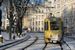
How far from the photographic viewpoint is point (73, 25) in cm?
4175

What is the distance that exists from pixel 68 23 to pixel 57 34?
108ft

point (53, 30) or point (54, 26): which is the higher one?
point (54, 26)

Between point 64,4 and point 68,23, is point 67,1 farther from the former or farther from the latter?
point 68,23

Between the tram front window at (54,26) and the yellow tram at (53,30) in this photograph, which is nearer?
the yellow tram at (53,30)

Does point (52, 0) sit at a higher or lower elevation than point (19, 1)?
higher

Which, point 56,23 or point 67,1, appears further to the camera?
point 67,1

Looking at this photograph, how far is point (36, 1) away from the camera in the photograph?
2689 centimetres

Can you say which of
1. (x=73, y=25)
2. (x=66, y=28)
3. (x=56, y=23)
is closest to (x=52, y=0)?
→ (x=66, y=28)

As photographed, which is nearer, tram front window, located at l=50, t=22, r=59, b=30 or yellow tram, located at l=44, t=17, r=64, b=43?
yellow tram, located at l=44, t=17, r=64, b=43

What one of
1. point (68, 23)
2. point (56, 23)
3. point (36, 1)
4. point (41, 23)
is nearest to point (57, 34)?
point (56, 23)

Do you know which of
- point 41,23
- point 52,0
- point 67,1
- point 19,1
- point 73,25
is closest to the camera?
point 19,1

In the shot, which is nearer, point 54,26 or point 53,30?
point 53,30

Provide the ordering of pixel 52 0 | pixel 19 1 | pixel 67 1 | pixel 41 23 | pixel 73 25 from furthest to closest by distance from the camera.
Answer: pixel 41 23 < pixel 52 0 < pixel 67 1 < pixel 73 25 < pixel 19 1

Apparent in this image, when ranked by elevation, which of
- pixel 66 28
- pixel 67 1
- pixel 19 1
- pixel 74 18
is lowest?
pixel 66 28
